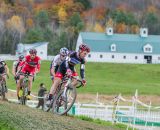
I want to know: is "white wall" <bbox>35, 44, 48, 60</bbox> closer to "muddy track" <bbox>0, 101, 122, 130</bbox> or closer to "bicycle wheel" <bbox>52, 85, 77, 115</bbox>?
"bicycle wheel" <bbox>52, 85, 77, 115</bbox>

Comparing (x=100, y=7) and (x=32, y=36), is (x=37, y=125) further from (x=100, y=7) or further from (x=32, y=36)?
(x=100, y=7)

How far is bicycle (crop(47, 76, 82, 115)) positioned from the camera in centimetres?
1259

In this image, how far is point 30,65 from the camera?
1527 cm

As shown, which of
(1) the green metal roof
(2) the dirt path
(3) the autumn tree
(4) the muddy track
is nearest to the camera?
(4) the muddy track

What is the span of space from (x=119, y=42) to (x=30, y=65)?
307 feet

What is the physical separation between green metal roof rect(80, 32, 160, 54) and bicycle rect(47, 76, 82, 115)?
92.2 meters

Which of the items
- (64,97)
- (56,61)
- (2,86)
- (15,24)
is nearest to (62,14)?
(15,24)

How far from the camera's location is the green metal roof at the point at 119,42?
349ft

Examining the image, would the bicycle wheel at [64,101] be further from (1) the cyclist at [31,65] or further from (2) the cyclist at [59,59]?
(1) the cyclist at [31,65]

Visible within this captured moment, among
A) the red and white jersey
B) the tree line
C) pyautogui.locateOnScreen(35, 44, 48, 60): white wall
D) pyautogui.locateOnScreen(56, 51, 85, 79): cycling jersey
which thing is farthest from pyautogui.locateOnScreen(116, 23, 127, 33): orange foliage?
pyautogui.locateOnScreen(56, 51, 85, 79): cycling jersey

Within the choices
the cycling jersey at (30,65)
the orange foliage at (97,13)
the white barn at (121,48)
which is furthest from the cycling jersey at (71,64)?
the orange foliage at (97,13)

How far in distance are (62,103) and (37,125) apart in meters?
3.00

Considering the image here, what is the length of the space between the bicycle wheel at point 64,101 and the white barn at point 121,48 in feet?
303

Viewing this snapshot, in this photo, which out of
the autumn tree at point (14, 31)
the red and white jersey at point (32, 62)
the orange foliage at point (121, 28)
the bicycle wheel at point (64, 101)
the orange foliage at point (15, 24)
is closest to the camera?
the bicycle wheel at point (64, 101)
